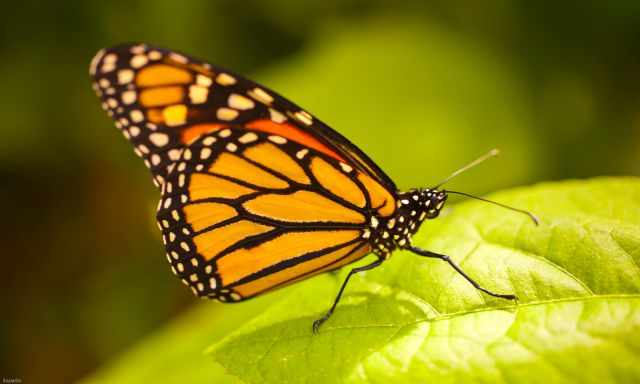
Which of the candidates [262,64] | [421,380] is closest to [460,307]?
[421,380]

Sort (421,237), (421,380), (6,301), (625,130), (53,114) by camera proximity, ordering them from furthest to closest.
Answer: (53,114) < (6,301) < (625,130) < (421,237) < (421,380)

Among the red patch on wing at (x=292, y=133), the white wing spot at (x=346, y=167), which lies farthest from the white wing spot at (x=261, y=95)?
the white wing spot at (x=346, y=167)

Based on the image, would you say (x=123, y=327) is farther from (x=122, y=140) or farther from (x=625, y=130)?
(x=625, y=130)

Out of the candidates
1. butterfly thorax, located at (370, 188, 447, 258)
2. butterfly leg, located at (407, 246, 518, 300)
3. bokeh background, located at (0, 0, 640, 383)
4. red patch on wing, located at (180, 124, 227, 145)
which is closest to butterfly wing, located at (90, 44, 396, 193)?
red patch on wing, located at (180, 124, 227, 145)

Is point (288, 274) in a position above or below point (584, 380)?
above

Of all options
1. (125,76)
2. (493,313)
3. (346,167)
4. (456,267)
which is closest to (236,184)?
(346,167)

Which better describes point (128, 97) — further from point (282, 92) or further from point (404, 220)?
point (282, 92)
